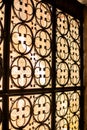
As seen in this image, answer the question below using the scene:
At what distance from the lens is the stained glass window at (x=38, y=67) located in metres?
2.55

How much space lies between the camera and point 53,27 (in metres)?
3.29

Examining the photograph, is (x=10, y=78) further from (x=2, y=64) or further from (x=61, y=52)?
(x=61, y=52)

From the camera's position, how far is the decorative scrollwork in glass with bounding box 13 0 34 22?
2.69 metres

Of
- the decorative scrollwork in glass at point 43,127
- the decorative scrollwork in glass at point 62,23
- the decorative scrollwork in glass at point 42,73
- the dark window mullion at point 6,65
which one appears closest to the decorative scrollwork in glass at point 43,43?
the decorative scrollwork in glass at point 42,73

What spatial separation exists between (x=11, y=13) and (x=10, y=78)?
0.76 metres

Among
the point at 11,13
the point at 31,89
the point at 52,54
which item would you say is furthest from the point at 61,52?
the point at 11,13

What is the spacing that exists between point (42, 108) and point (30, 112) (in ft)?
0.87

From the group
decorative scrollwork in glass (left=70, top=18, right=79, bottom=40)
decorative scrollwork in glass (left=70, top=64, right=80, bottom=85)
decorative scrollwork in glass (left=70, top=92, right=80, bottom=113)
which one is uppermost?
decorative scrollwork in glass (left=70, top=18, right=79, bottom=40)

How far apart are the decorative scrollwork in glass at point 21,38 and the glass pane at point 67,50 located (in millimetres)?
667

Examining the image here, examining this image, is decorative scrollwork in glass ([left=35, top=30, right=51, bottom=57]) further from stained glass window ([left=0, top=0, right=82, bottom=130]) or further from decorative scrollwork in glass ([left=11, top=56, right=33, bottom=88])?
decorative scrollwork in glass ([left=11, top=56, right=33, bottom=88])

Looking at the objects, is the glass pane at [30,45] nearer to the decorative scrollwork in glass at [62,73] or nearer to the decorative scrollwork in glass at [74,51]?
the decorative scrollwork in glass at [62,73]

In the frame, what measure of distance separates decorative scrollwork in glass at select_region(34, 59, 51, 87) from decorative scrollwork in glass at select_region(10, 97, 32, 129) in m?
0.34

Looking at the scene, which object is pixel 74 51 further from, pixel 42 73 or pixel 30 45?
pixel 30 45

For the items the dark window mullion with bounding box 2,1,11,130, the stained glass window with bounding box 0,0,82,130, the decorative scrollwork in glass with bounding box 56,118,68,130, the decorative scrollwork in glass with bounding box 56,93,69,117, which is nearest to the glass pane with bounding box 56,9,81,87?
the stained glass window with bounding box 0,0,82,130
